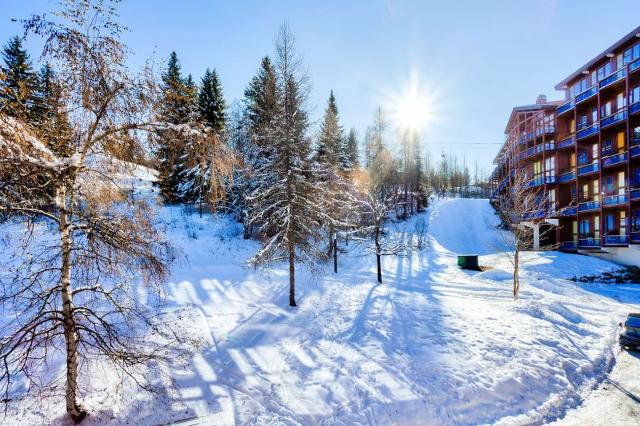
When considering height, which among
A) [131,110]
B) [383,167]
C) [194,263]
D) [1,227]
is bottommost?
[194,263]

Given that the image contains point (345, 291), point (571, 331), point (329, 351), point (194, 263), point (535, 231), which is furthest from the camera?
point (535, 231)

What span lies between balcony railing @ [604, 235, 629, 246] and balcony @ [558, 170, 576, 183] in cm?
591

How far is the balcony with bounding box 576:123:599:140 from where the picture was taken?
2505 centimetres

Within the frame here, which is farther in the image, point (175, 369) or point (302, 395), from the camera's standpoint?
point (175, 369)

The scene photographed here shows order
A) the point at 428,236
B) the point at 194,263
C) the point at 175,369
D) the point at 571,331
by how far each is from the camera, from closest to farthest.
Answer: the point at 175,369 < the point at 571,331 < the point at 194,263 < the point at 428,236

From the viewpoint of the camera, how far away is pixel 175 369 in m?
8.07

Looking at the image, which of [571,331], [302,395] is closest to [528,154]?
[571,331]

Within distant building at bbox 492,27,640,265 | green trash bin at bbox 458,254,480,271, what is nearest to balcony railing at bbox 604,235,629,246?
distant building at bbox 492,27,640,265

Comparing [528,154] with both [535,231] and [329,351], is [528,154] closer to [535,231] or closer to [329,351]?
[535,231]

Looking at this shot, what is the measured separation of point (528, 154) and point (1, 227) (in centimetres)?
3789

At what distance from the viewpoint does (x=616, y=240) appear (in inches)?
912

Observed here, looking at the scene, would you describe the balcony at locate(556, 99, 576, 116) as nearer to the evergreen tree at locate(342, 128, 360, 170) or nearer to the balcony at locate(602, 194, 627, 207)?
the balcony at locate(602, 194, 627, 207)

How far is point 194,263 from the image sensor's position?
1958cm

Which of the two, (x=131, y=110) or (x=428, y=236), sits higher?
(x=131, y=110)
